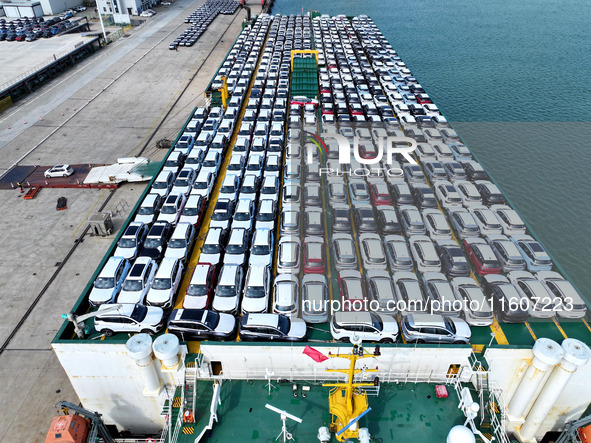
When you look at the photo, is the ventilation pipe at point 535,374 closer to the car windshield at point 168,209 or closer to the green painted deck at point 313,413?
the green painted deck at point 313,413

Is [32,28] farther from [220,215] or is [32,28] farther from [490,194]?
[490,194]

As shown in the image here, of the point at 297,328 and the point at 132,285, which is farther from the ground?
the point at 297,328

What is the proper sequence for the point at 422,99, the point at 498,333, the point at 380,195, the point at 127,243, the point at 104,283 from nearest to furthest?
the point at 498,333 < the point at 104,283 < the point at 127,243 < the point at 380,195 < the point at 422,99

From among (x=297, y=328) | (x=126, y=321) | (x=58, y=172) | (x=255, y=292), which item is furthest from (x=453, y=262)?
(x=58, y=172)

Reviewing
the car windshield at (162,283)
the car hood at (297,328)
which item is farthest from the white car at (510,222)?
the car windshield at (162,283)

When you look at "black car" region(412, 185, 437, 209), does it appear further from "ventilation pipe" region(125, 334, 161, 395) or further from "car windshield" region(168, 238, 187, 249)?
"ventilation pipe" region(125, 334, 161, 395)

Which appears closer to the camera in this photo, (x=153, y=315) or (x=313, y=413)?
(x=313, y=413)

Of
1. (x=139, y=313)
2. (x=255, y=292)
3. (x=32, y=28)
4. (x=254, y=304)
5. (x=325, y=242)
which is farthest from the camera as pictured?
(x=32, y=28)

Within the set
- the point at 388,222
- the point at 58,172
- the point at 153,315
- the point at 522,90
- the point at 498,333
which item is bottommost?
the point at 522,90
